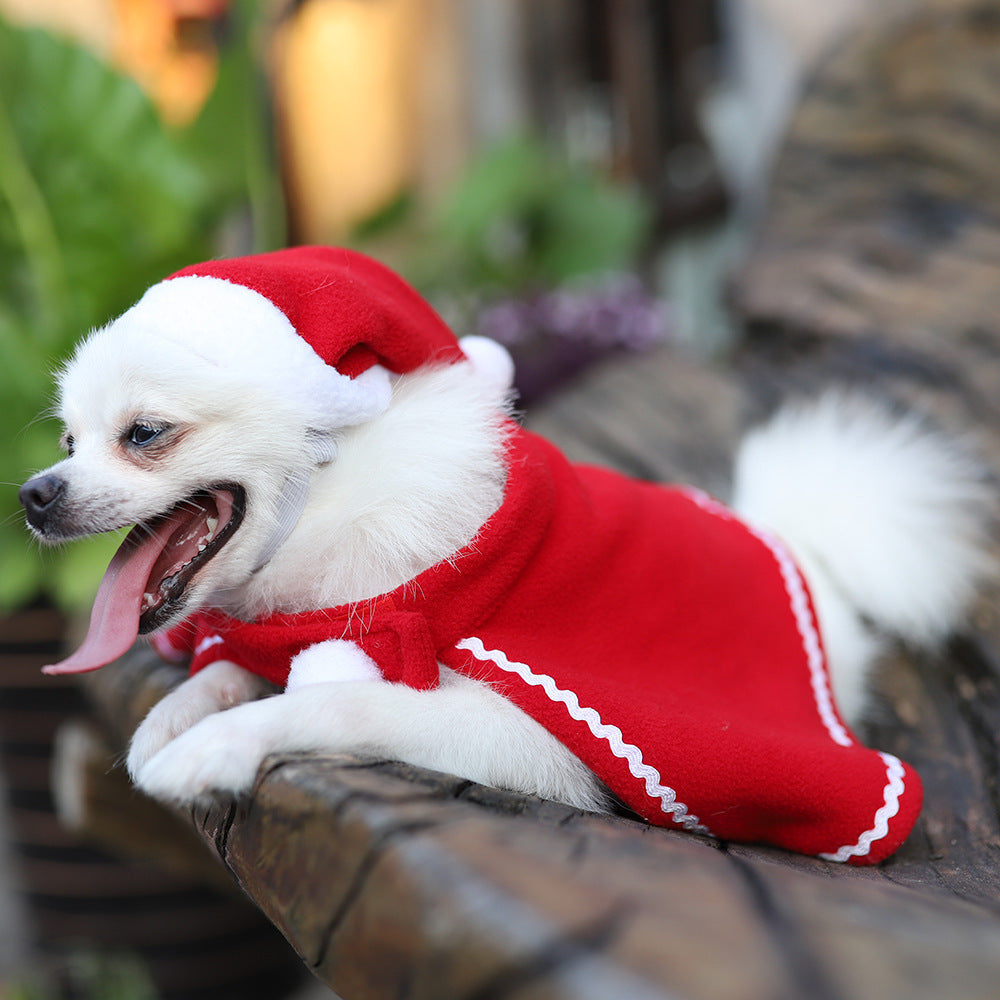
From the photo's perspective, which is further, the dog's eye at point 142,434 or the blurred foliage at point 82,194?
the blurred foliage at point 82,194

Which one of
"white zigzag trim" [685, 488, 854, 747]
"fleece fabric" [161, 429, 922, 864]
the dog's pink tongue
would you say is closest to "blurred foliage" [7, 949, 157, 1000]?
"fleece fabric" [161, 429, 922, 864]

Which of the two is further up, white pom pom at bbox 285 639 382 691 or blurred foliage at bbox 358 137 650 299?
blurred foliage at bbox 358 137 650 299

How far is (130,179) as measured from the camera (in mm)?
1172

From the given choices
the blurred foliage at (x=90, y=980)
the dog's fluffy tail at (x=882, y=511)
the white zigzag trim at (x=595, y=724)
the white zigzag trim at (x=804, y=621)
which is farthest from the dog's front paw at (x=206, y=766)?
the blurred foliage at (x=90, y=980)

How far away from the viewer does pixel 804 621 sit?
2.25ft

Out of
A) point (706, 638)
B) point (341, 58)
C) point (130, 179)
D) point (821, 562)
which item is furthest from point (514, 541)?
point (341, 58)

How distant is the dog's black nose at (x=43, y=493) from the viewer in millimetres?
489

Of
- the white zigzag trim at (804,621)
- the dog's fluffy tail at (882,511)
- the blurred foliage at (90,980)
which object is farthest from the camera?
the blurred foliage at (90,980)

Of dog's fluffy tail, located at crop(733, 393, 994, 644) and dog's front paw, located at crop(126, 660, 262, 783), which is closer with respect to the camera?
Result: dog's front paw, located at crop(126, 660, 262, 783)

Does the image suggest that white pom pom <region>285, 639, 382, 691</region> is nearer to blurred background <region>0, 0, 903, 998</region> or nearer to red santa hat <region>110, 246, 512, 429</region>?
red santa hat <region>110, 246, 512, 429</region>

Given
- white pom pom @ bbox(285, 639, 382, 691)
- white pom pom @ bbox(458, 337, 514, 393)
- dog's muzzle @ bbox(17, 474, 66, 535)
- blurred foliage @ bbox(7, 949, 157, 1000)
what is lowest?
blurred foliage @ bbox(7, 949, 157, 1000)

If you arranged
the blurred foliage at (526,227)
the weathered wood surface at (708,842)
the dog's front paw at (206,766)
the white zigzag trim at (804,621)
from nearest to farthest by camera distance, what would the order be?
the weathered wood surface at (708,842) < the dog's front paw at (206,766) < the white zigzag trim at (804,621) < the blurred foliage at (526,227)

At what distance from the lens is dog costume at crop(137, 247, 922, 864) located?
49 centimetres

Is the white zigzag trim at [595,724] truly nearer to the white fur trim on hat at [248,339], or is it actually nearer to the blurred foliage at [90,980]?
the white fur trim on hat at [248,339]
